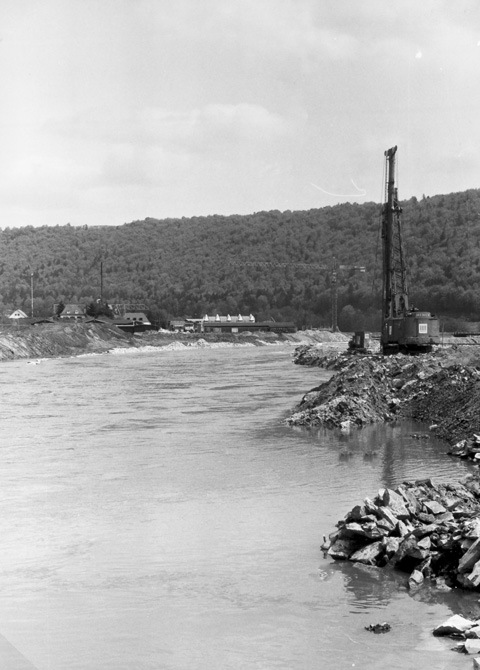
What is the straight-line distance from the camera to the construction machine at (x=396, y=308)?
6366 cm

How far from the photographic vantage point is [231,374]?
60.9m

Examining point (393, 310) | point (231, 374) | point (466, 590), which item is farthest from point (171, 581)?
point (393, 310)

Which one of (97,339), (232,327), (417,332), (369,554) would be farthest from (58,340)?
(369,554)

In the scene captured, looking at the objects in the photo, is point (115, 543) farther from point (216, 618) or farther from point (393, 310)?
point (393, 310)

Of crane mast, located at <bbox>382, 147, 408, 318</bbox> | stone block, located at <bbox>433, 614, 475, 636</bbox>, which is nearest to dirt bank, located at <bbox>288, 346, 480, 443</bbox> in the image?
stone block, located at <bbox>433, 614, 475, 636</bbox>

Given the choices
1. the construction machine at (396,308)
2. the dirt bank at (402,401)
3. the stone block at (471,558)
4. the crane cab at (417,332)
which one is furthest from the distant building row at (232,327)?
the stone block at (471,558)

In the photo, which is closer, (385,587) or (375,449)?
(385,587)

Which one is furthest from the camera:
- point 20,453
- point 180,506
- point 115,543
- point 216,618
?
Answer: point 20,453

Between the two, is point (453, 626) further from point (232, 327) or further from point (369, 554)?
point (232, 327)

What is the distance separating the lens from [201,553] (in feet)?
44.3

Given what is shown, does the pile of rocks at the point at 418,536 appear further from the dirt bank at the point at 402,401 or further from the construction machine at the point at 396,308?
the construction machine at the point at 396,308

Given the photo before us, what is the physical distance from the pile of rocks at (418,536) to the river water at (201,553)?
33 centimetres

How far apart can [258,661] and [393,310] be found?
6353cm

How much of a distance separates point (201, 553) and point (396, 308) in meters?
59.6
